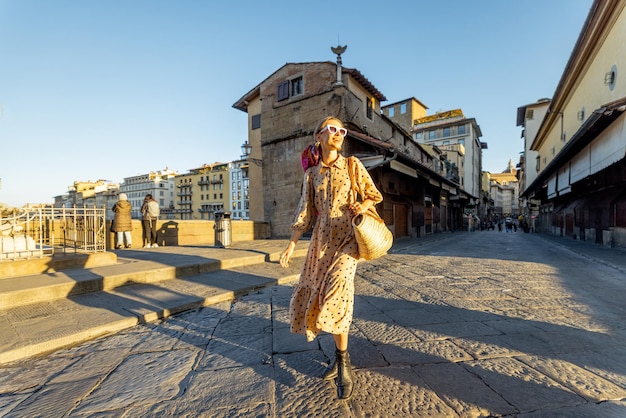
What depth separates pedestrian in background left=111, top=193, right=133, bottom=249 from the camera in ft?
28.2

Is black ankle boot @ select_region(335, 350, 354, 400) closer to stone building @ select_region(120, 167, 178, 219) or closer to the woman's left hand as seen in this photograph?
the woman's left hand

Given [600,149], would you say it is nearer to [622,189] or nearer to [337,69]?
[622,189]

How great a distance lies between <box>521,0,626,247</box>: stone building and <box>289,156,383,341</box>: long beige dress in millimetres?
8745

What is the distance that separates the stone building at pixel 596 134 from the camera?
843cm

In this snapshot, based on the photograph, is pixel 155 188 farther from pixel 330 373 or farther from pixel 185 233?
pixel 330 373

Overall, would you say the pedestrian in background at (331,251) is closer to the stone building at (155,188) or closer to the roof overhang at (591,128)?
the roof overhang at (591,128)

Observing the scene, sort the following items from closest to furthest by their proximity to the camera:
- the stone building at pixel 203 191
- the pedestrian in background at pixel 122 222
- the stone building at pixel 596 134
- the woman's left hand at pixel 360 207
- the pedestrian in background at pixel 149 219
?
1. the woman's left hand at pixel 360 207
2. the stone building at pixel 596 134
3. the pedestrian in background at pixel 122 222
4. the pedestrian in background at pixel 149 219
5. the stone building at pixel 203 191

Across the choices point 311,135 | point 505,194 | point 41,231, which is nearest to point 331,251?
point 41,231

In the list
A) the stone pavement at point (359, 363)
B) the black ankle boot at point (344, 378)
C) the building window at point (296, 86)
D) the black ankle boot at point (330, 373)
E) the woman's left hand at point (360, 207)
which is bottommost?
the stone pavement at point (359, 363)

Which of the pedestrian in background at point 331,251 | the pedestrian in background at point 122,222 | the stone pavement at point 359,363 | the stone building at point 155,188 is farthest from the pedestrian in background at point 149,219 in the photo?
the stone building at point 155,188

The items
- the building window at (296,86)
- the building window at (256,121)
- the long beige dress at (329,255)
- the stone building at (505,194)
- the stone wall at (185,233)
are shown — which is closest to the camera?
the long beige dress at (329,255)

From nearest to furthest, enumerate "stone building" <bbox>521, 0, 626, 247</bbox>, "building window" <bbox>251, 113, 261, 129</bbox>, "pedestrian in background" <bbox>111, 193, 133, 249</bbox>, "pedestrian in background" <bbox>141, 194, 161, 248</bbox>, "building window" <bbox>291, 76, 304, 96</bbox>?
"stone building" <bbox>521, 0, 626, 247</bbox>
"pedestrian in background" <bbox>111, 193, 133, 249</bbox>
"pedestrian in background" <bbox>141, 194, 161, 248</bbox>
"building window" <bbox>291, 76, 304, 96</bbox>
"building window" <bbox>251, 113, 261, 129</bbox>

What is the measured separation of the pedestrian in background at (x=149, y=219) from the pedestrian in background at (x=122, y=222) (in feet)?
1.46

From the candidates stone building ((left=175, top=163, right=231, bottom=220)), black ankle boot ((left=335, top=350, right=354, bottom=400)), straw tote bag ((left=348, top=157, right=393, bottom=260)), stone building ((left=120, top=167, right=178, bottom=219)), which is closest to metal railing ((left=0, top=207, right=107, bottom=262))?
black ankle boot ((left=335, top=350, right=354, bottom=400))
